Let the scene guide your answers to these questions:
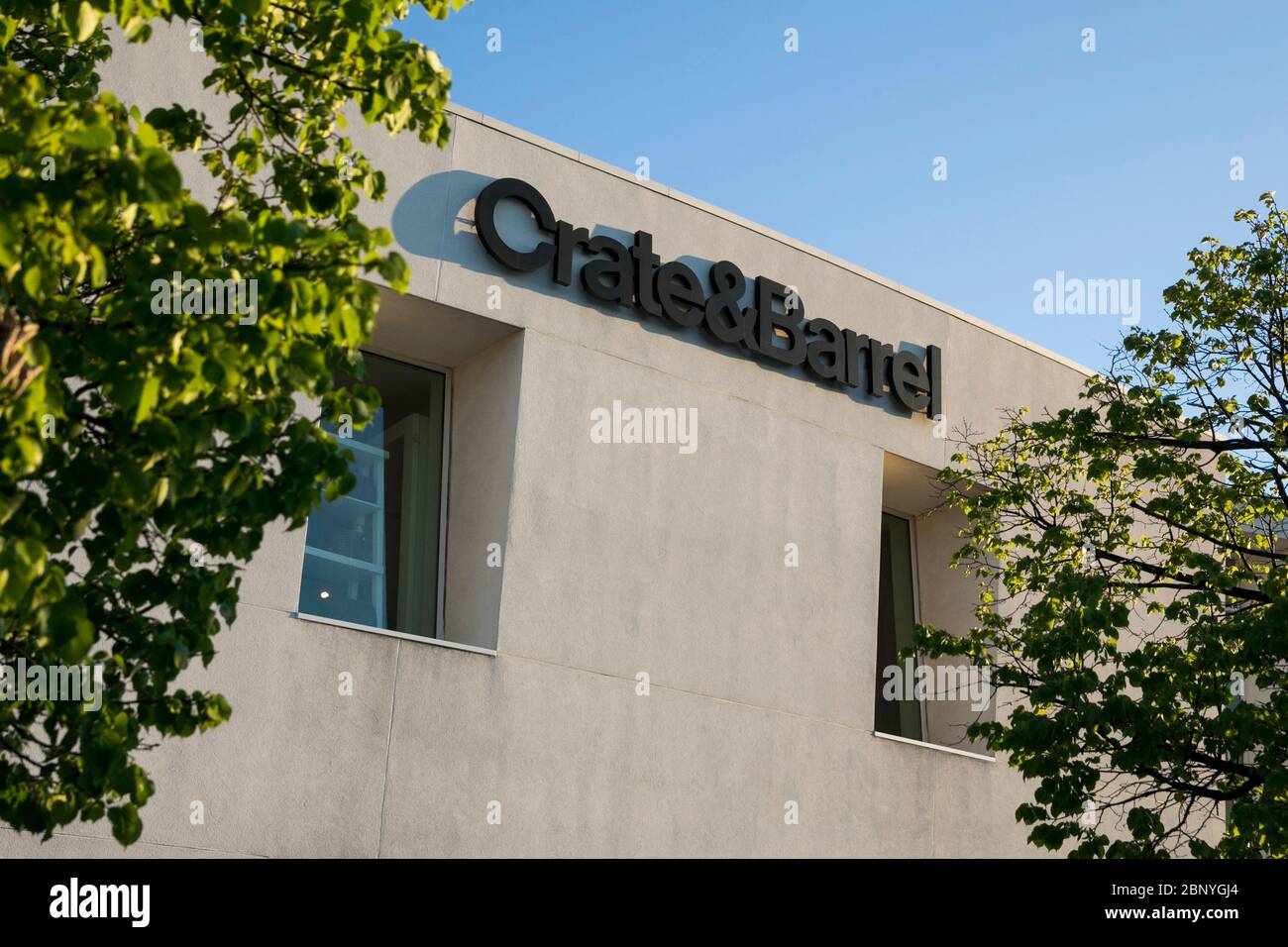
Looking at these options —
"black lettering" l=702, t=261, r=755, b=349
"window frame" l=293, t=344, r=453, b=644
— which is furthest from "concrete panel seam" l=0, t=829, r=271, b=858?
"black lettering" l=702, t=261, r=755, b=349

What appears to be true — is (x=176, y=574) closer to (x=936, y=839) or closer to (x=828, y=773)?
(x=828, y=773)

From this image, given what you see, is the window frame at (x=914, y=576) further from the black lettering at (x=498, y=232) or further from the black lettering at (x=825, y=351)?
the black lettering at (x=498, y=232)

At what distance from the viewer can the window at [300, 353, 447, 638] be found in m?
11.5

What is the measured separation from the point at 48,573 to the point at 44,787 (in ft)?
4.82

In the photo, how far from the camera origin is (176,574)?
569 cm

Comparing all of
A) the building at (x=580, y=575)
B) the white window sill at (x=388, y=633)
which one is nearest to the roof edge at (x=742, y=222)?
the building at (x=580, y=575)

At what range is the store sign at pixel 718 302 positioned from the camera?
12273 millimetres

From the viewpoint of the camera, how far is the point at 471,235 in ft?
39.2

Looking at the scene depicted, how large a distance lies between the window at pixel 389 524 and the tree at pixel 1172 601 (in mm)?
4416

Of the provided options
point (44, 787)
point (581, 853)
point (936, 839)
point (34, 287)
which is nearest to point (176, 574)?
point (44, 787)

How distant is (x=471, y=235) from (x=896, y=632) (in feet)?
22.7

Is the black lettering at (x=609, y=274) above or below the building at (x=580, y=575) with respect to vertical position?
above

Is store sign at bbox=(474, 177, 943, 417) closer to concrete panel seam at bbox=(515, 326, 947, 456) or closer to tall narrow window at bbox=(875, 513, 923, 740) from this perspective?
concrete panel seam at bbox=(515, 326, 947, 456)

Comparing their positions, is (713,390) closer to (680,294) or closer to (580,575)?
(680,294)
